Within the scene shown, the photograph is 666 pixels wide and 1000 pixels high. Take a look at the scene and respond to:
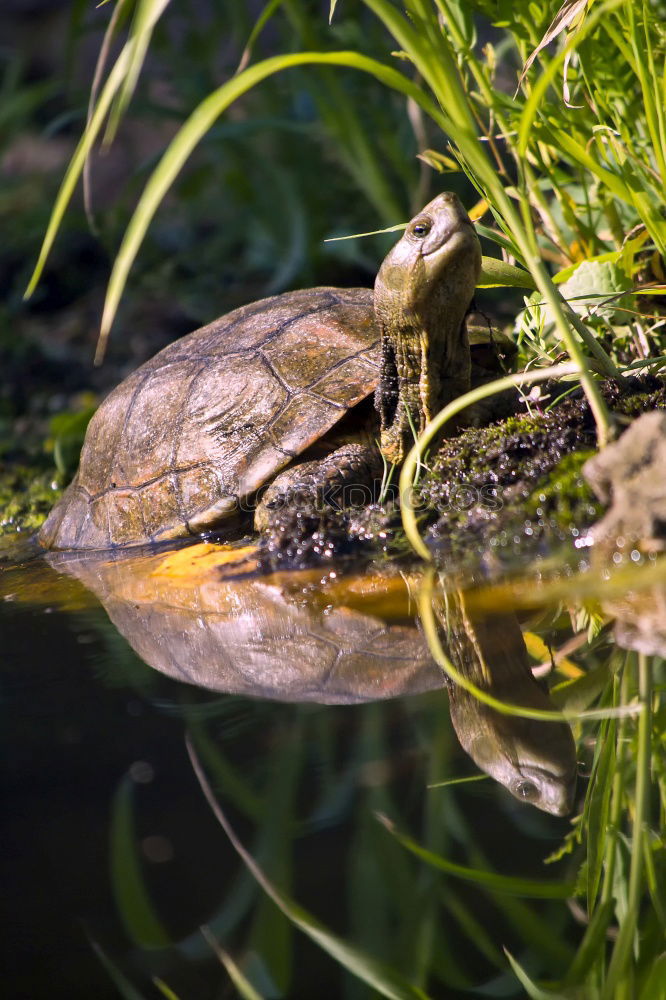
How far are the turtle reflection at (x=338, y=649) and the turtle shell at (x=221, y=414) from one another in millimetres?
487

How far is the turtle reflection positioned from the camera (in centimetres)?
134

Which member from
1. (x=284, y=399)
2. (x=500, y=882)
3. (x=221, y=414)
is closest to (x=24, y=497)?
(x=221, y=414)

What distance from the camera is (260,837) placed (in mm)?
1202

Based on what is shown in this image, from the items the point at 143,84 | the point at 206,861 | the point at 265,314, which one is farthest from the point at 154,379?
the point at 143,84

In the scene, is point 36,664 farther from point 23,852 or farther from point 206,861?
point 206,861

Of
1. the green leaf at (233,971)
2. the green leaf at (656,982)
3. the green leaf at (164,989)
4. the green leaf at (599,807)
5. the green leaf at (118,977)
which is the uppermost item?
the green leaf at (118,977)

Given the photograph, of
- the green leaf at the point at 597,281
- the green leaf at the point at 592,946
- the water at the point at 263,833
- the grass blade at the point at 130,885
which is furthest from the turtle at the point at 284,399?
the green leaf at the point at 592,946

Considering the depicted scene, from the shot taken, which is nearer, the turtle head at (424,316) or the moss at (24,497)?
the turtle head at (424,316)

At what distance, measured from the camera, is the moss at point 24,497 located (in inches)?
171

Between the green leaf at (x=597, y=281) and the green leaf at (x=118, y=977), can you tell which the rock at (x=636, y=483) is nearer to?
the green leaf at (x=597, y=281)

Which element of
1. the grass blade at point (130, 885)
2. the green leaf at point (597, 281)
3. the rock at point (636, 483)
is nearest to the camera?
the grass blade at point (130, 885)

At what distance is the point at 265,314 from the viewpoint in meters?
3.46

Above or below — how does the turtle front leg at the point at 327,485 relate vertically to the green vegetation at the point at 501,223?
below

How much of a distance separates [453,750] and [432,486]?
142 cm
